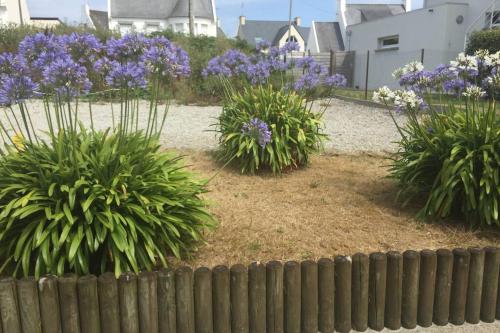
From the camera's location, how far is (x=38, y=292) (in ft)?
8.71

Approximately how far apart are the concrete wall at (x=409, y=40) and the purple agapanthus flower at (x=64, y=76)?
59.5 ft

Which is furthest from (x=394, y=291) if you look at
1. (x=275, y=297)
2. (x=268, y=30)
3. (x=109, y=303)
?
(x=268, y=30)

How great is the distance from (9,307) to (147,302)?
77 centimetres

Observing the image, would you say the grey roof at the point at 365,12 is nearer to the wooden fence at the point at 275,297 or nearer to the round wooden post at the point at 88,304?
the wooden fence at the point at 275,297

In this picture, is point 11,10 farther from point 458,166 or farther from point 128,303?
point 128,303

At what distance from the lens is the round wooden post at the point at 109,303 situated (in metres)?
2.68

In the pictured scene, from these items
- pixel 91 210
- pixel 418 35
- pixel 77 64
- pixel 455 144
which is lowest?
pixel 91 210

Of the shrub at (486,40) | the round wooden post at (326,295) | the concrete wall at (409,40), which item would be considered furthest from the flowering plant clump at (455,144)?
the concrete wall at (409,40)

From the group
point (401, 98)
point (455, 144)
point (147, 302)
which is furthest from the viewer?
point (401, 98)

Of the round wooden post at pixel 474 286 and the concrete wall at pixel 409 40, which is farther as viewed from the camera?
the concrete wall at pixel 409 40

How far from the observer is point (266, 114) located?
6.31 meters

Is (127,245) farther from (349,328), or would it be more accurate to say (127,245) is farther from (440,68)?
(440,68)

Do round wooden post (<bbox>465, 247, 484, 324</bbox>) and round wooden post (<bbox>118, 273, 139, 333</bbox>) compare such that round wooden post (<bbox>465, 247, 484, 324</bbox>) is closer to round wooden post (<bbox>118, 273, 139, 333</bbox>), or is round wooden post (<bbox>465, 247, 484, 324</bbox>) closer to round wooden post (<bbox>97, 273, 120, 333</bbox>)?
round wooden post (<bbox>118, 273, 139, 333</bbox>)

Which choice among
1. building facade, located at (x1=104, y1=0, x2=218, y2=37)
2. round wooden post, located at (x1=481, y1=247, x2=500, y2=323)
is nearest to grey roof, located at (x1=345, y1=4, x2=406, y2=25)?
building facade, located at (x1=104, y1=0, x2=218, y2=37)
